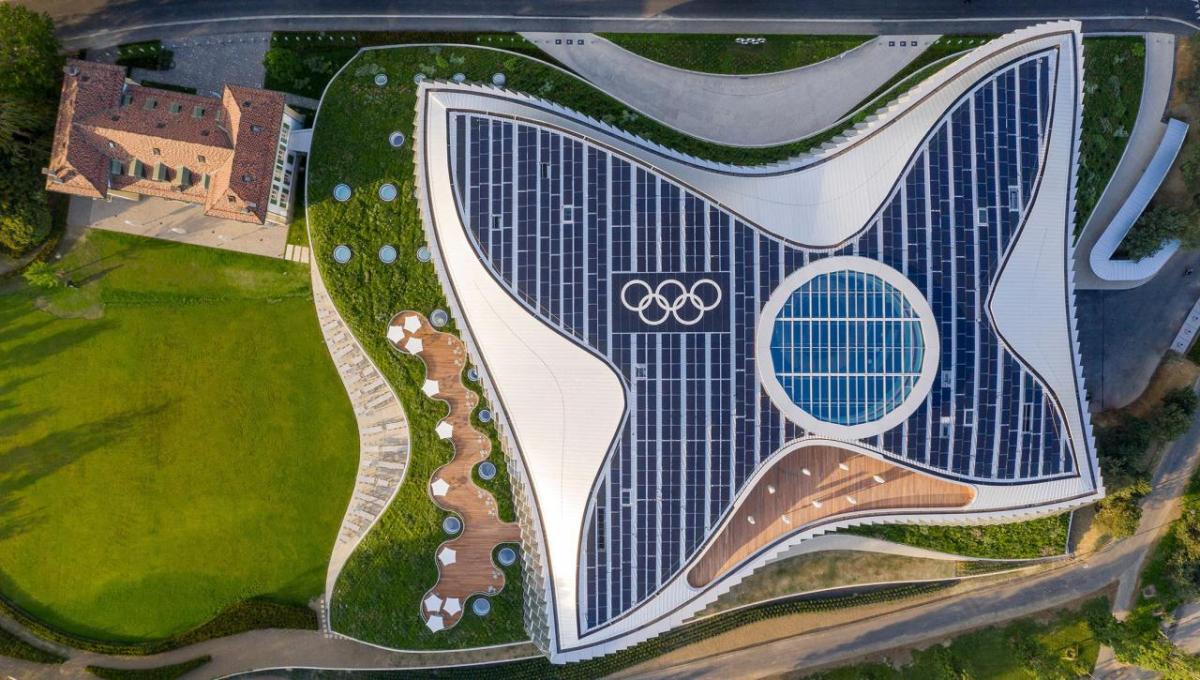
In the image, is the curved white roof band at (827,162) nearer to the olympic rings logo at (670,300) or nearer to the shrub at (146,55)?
the olympic rings logo at (670,300)

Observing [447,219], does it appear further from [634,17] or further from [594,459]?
[634,17]

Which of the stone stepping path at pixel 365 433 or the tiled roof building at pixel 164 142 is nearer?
the tiled roof building at pixel 164 142

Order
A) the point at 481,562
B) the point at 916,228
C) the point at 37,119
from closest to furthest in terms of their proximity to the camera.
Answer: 1. the point at 916,228
2. the point at 37,119
3. the point at 481,562

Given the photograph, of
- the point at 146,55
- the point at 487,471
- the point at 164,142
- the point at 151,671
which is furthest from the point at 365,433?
the point at 146,55

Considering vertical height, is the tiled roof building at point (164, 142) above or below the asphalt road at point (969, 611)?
above

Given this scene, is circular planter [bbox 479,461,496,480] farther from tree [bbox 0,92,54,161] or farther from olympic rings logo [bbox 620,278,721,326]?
tree [bbox 0,92,54,161]

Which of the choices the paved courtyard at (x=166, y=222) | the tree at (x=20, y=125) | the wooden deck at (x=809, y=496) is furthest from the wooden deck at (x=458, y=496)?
the tree at (x=20, y=125)

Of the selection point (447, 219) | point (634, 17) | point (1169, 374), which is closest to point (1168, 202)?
point (1169, 374)

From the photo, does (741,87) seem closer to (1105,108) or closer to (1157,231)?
(1105,108)
